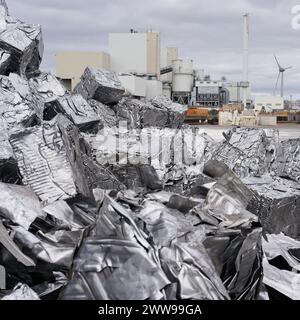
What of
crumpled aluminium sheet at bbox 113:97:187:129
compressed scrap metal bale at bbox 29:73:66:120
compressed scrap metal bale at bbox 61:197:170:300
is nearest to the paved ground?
crumpled aluminium sheet at bbox 113:97:187:129

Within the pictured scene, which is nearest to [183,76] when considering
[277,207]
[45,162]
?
[277,207]

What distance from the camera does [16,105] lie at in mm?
3635

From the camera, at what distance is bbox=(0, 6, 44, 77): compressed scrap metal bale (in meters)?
4.47

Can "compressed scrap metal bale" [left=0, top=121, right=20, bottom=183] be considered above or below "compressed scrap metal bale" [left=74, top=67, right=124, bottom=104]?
below

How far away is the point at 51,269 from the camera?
79.6 inches

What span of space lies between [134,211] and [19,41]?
2.95 metres

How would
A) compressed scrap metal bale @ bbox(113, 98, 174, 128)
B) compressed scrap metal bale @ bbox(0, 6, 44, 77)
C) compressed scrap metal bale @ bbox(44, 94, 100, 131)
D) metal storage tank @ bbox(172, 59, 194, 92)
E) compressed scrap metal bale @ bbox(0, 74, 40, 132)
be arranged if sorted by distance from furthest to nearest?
metal storage tank @ bbox(172, 59, 194, 92)
compressed scrap metal bale @ bbox(113, 98, 174, 128)
compressed scrap metal bale @ bbox(44, 94, 100, 131)
compressed scrap metal bale @ bbox(0, 6, 44, 77)
compressed scrap metal bale @ bbox(0, 74, 40, 132)

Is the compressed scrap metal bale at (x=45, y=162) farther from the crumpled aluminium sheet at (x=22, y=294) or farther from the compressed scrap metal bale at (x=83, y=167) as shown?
the crumpled aluminium sheet at (x=22, y=294)

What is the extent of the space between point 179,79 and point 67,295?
23.9m

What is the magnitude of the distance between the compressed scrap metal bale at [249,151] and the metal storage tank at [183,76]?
67.6 feet

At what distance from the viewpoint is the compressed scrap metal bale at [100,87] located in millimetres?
5941

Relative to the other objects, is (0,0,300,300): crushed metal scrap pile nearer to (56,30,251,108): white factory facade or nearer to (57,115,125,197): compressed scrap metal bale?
(57,115,125,197): compressed scrap metal bale

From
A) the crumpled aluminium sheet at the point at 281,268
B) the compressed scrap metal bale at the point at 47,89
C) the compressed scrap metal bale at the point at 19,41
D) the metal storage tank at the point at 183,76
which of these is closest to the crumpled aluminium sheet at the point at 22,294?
the crumpled aluminium sheet at the point at 281,268

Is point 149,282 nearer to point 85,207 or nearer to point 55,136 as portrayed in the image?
point 85,207
